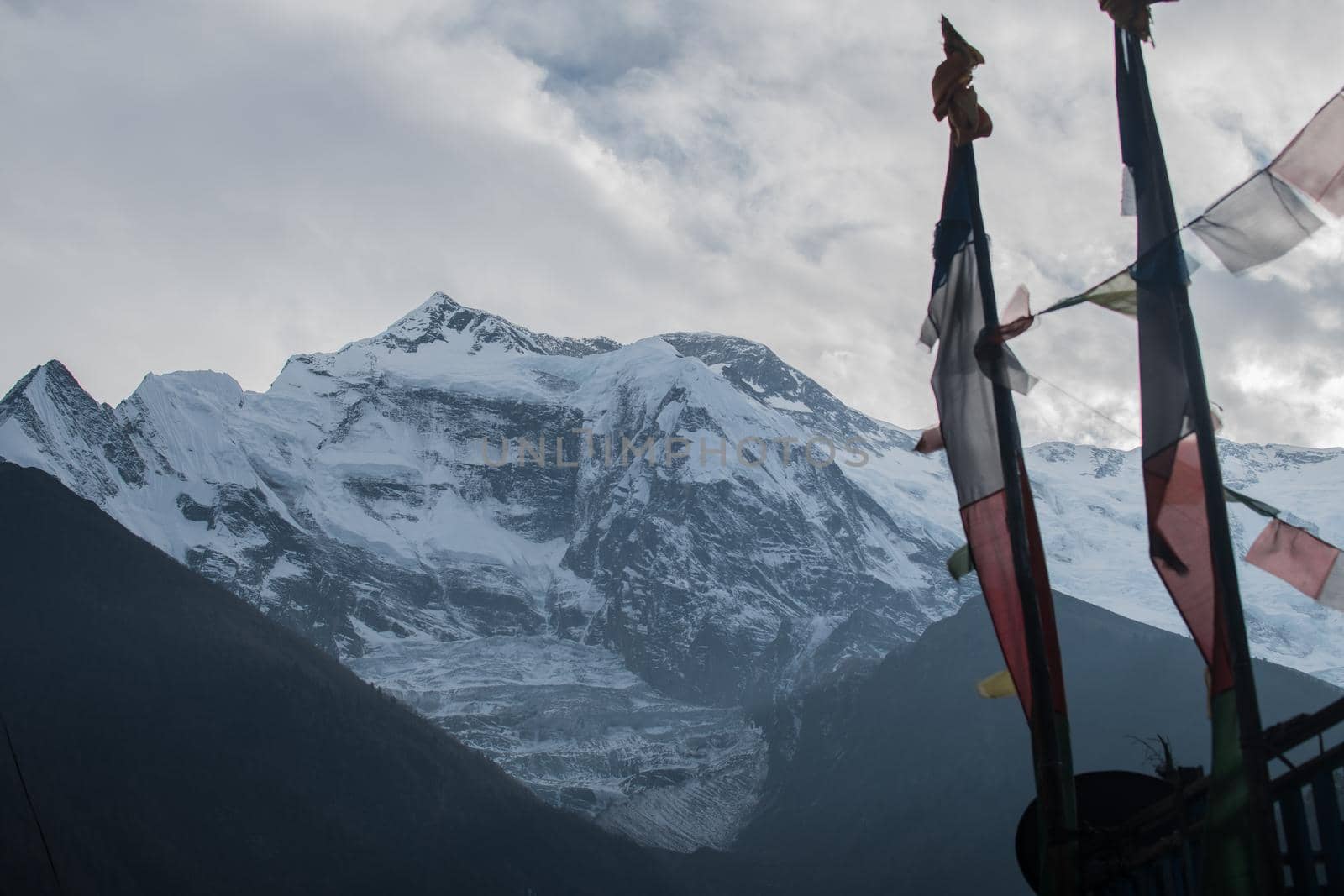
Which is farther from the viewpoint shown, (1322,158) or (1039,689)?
(1039,689)

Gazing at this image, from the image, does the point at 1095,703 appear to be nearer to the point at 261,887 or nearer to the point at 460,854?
the point at 460,854

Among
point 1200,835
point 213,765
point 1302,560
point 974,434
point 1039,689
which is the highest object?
point 213,765

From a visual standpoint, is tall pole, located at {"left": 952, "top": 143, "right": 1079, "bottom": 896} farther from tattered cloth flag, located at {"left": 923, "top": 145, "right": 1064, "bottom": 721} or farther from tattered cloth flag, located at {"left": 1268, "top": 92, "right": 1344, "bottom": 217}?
tattered cloth flag, located at {"left": 1268, "top": 92, "right": 1344, "bottom": 217}

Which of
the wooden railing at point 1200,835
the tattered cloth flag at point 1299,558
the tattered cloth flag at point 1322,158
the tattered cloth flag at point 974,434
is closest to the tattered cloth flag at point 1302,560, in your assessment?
Answer: the tattered cloth flag at point 1299,558

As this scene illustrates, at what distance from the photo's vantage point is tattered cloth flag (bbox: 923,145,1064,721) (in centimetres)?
1045

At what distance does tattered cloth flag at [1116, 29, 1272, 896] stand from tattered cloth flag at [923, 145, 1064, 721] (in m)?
0.94

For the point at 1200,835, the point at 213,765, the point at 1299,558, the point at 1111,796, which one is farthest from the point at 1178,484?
the point at 213,765

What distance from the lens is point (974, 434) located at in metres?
11.3

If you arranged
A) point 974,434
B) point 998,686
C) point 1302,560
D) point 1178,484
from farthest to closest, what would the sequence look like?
1. point 974,434
2. point 998,686
3. point 1302,560
4. point 1178,484

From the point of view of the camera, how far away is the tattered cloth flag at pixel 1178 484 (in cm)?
902

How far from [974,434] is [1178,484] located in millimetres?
1812

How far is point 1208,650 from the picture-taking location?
373 inches

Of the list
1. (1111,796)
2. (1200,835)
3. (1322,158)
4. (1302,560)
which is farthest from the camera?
(1111,796)

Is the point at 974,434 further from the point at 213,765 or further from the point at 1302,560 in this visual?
the point at 213,765
